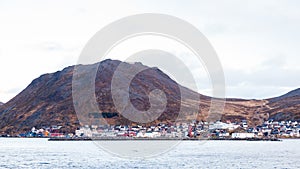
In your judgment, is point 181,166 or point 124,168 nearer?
point 124,168

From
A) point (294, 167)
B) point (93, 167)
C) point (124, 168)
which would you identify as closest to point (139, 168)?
point (124, 168)

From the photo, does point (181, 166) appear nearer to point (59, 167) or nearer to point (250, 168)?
point (250, 168)

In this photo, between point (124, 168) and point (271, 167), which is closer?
point (124, 168)

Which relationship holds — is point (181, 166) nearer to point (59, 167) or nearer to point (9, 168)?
point (59, 167)

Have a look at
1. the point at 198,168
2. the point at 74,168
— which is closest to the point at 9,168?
the point at 74,168

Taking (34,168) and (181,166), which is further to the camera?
(181,166)

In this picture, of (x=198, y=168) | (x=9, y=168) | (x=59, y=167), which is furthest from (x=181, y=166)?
(x=9, y=168)

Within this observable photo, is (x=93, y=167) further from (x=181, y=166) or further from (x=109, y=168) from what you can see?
(x=181, y=166)
